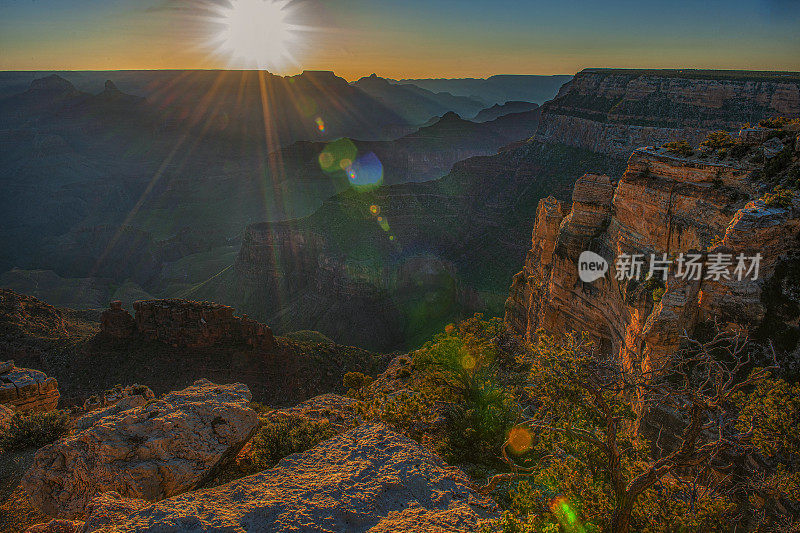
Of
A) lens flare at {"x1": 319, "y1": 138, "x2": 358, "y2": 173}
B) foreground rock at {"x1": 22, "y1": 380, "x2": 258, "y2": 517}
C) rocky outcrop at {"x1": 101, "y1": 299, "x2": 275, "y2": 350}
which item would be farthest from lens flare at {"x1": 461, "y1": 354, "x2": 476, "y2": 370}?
lens flare at {"x1": 319, "y1": 138, "x2": 358, "y2": 173}

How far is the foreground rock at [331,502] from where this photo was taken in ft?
26.0

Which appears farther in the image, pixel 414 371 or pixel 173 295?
pixel 173 295

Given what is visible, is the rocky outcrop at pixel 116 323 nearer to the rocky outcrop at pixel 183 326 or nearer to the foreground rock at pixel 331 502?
the rocky outcrop at pixel 183 326

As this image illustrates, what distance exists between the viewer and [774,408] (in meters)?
9.23

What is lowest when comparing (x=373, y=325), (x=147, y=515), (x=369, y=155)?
(x=373, y=325)

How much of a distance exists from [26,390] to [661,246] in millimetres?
28635

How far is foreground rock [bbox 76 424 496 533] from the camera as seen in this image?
26.0ft

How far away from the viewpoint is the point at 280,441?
1237 cm

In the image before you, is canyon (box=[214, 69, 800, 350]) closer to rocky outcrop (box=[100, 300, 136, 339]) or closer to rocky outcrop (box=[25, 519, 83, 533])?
rocky outcrop (box=[100, 300, 136, 339])

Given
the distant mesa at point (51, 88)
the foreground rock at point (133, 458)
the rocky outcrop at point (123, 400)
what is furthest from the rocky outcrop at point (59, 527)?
the distant mesa at point (51, 88)

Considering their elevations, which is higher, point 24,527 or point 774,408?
point 774,408

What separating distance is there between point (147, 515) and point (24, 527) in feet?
18.5

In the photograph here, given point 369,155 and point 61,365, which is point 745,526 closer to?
point 61,365

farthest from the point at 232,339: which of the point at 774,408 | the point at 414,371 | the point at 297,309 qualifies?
the point at 297,309
